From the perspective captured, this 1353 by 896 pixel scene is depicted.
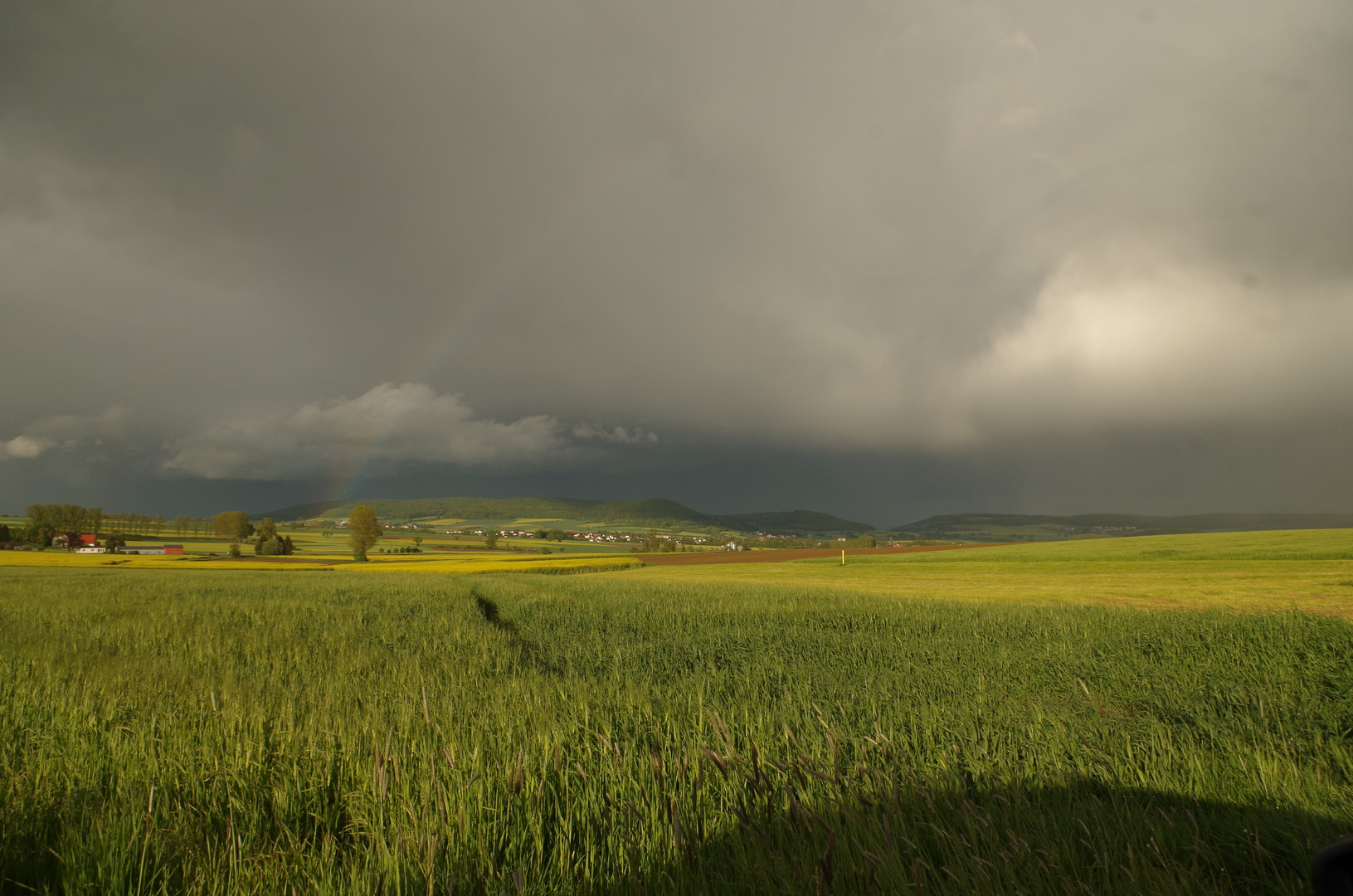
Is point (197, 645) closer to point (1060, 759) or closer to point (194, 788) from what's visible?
point (194, 788)

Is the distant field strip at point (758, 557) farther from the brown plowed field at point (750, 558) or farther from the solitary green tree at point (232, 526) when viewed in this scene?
the solitary green tree at point (232, 526)

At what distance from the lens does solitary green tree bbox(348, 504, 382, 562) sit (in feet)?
304

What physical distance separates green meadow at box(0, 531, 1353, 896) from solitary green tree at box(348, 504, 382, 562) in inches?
3585

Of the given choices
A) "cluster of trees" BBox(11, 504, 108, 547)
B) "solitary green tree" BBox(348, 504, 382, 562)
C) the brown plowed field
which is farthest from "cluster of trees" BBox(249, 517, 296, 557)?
the brown plowed field

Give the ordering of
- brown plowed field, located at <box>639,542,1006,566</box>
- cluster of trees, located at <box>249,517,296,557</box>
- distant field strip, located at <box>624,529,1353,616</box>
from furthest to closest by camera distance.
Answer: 1. cluster of trees, located at <box>249,517,296,557</box>
2. brown plowed field, located at <box>639,542,1006,566</box>
3. distant field strip, located at <box>624,529,1353,616</box>

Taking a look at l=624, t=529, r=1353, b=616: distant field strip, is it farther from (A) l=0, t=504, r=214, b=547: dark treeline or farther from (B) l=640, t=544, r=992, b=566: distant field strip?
(A) l=0, t=504, r=214, b=547: dark treeline

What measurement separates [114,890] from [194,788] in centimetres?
116

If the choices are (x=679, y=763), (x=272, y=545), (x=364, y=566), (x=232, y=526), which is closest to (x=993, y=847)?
(x=679, y=763)

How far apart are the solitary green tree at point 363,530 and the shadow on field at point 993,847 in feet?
332

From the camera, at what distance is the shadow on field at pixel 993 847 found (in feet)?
8.07

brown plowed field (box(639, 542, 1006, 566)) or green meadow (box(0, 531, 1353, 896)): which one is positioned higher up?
green meadow (box(0, 531, 1353, 896))

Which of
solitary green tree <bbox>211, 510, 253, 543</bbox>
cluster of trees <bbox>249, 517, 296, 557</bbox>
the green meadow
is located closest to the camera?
the green meadow

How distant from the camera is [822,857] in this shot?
2.28 m

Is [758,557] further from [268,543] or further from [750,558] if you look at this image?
[268,543]
